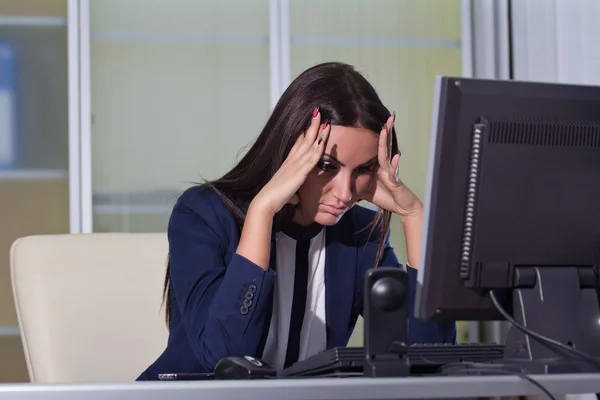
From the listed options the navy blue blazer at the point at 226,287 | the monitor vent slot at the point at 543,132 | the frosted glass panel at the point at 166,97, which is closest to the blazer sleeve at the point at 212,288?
the navy blue blazer at the point at 226,287

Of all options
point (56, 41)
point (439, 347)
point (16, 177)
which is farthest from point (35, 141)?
point (439, 347)

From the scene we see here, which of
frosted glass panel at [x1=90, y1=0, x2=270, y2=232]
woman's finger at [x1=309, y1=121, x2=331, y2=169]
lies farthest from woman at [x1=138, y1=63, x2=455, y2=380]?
frosted glass panel at [x1=90, y1=0, x2=270, y2=232]

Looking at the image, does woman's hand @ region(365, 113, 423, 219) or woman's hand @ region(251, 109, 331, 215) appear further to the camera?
woman's hand @ region(365, 113, 423, 219)

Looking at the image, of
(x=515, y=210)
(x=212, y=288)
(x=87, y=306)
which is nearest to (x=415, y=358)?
(x=515, y=210)

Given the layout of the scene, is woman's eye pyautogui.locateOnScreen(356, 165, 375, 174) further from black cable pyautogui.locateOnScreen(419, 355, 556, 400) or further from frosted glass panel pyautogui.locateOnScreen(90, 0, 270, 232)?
frosted glass panel pyautogui.locateOnScreen(90, 0, 270, 232)

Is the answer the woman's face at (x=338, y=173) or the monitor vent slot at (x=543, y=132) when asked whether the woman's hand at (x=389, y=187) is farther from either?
the monitor vent slot at (x=543, y=132)

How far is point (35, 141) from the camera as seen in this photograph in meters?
3.13

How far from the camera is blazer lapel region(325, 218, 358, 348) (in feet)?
5.63

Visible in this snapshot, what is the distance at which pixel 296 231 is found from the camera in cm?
173

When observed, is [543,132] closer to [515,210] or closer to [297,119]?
[515,210]

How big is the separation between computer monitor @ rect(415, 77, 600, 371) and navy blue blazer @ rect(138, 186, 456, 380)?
36cm

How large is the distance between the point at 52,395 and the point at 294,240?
0.91 m

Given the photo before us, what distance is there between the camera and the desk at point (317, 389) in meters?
0.86

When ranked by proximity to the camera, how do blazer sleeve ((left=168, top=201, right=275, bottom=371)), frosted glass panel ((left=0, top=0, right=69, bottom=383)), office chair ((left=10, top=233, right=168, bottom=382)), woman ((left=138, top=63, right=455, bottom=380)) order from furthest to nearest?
1. frosted glass panel ((left=0, top=0, right=69, bottom=383))
2. office chair ((left=10, top=233, right=168, bottom=382))
3. woman ((left=138, top=63, right=455, bottom=380))
4. blazer sleeve ((left=168, top=201, right=275, bottom=371))
